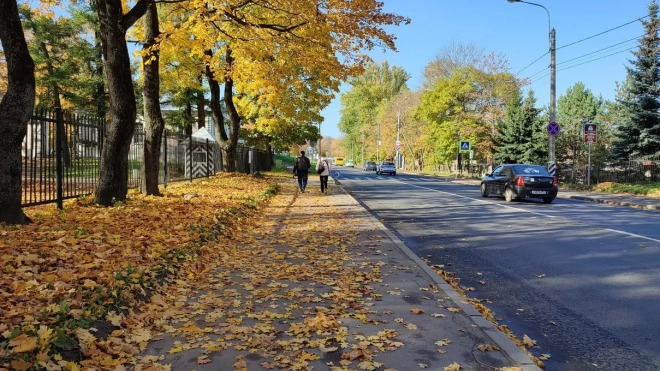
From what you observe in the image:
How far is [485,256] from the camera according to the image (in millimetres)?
8195

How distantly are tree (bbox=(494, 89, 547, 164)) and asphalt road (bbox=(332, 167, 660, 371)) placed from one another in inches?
910

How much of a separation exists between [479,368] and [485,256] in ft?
15.7

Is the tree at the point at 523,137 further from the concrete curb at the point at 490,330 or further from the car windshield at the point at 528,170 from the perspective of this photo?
the concrete curb at the point at 490,330

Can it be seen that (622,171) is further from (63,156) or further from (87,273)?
(87,273)

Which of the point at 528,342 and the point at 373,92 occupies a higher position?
the point at 373,92

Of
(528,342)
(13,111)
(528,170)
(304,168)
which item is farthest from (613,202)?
(13,111)

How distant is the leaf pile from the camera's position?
11.8ft

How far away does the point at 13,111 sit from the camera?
7.07 metres

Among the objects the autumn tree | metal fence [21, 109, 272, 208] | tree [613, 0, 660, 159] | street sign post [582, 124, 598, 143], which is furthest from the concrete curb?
the autumn tree

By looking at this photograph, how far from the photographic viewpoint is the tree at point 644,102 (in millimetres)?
27141

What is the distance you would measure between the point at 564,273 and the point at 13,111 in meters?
8.36

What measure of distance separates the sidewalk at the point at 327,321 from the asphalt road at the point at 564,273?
62cm

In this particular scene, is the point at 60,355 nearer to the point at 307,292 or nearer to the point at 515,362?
the point at 307,292

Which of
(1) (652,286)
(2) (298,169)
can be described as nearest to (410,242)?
(1) (652,286)
